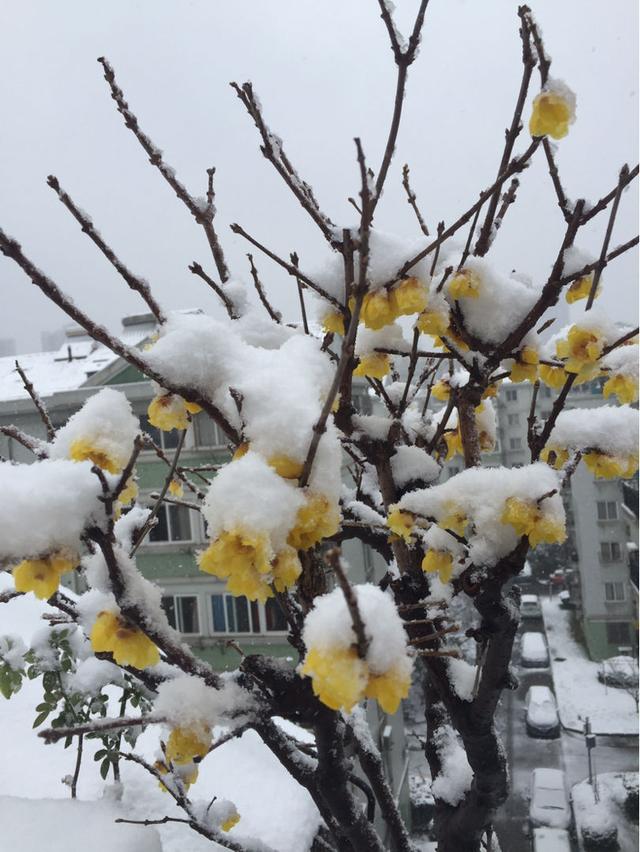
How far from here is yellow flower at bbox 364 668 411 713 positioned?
683 mm

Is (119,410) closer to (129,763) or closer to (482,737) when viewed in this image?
(482,737)

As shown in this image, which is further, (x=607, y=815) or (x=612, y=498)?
(x=612, y=498)

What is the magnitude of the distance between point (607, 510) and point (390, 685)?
1592 cm

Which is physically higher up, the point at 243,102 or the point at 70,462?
the point at 243,102

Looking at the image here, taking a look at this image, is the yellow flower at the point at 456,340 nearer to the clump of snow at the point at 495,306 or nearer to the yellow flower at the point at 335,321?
the clump of snow at the point at 495,306

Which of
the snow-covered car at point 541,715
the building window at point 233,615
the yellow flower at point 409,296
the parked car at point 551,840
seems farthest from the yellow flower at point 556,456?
the snow-covered car at point 541,715

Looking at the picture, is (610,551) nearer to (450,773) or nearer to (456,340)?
(450,773)

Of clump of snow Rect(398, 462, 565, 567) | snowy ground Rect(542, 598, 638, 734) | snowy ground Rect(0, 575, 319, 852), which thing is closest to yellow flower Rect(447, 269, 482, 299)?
clump of snow Rect(398, 462, 565, 567)

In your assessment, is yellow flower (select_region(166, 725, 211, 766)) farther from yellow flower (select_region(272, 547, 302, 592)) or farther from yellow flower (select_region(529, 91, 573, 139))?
yellow flower (select_region(529, 91, 573, 139))

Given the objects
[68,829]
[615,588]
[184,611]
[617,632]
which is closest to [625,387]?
[68,829]

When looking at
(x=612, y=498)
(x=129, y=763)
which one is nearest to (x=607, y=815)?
(x=612, y=498)

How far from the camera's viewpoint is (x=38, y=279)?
0.95 metres

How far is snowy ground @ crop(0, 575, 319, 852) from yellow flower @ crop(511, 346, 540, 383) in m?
1.96

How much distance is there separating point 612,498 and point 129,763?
14.5m
